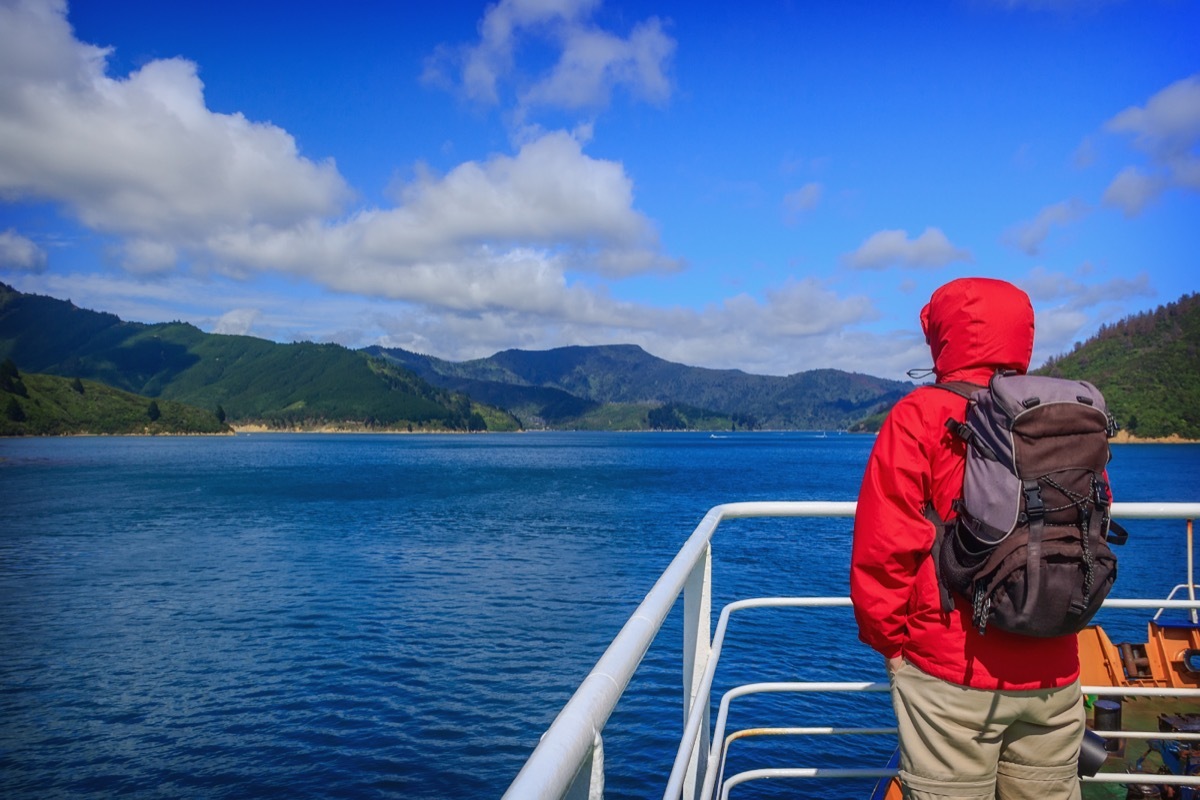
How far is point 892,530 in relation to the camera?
2594 mm

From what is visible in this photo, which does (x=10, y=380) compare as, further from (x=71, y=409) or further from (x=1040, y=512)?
(x=1040, y=512)

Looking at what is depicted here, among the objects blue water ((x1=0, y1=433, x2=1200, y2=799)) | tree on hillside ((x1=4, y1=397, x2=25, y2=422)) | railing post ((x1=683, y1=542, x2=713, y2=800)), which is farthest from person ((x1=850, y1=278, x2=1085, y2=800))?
tree on hillside ((x1=4, y1=397, x2=25, y2=422))

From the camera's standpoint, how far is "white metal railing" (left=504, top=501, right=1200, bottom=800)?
114 centimetres

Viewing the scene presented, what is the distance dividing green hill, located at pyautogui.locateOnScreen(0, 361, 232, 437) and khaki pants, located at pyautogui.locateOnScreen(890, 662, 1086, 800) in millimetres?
193306

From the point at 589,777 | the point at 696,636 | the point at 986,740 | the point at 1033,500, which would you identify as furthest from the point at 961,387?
the point at 589,777

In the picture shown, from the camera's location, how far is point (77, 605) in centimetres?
2289

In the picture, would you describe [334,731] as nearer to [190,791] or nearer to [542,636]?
[190,791]

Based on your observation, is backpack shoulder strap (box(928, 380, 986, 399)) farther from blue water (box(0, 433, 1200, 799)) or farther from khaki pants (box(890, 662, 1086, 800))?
blue water (box(0, 433, 1200, 799))

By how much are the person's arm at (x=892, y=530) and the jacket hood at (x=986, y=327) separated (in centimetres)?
30

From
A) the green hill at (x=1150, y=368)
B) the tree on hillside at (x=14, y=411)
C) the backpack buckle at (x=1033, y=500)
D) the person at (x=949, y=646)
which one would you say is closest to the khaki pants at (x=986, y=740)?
the person at (x=949, y=646)

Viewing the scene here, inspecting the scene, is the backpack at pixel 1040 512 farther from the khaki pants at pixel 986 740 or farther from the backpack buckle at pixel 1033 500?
the khaki pants at pixel 986 740

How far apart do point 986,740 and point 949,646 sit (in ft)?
1.14

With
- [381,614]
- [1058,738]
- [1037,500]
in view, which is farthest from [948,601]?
[381,614]

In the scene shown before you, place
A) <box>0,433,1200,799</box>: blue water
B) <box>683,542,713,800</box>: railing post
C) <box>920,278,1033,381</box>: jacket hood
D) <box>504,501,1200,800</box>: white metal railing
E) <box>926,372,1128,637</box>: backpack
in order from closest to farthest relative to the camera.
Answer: <box>504,501,1200,800</box>: white metal railing
<box>926,372,1128,637</box>: backpack
<box>920,278,1033,381</box>: jacket hood
<box>683,542,713,800</box>: railing post
<box>0,433,1200,799</box>: blue water
